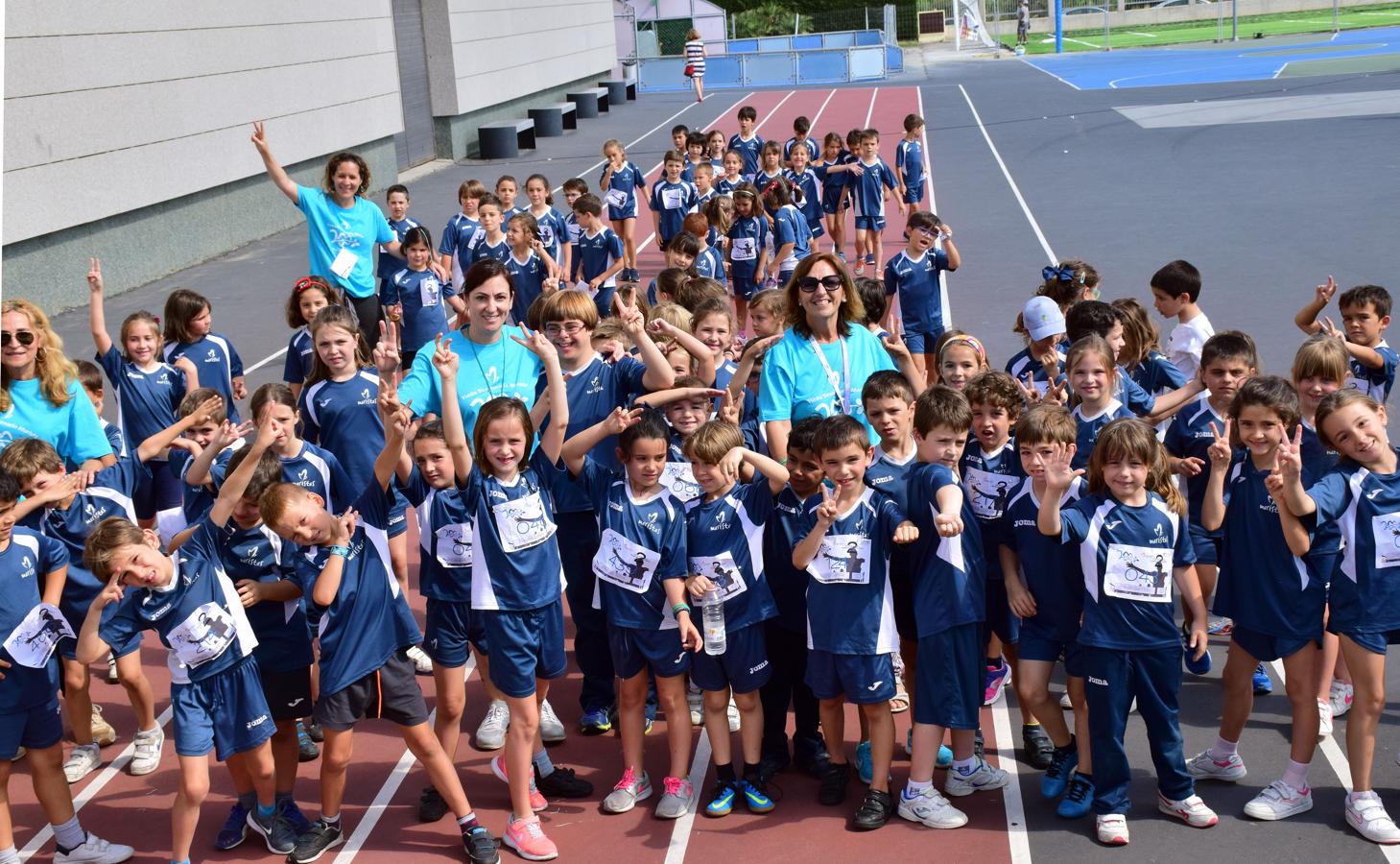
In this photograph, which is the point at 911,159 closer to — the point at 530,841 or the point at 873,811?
the point at 873,811

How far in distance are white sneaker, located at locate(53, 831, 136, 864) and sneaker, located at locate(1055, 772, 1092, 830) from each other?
4073 mm

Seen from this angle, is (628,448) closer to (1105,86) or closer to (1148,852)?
(1148,852)

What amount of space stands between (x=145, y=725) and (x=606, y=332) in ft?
10.3

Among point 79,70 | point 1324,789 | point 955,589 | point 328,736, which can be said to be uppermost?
point 79,70

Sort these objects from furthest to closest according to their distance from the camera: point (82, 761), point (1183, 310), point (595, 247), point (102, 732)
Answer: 1. point (595, 247)
2. point (1183, 310)
3. point (102, 732)
4. point (82, 761)

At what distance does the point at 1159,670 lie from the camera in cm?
529

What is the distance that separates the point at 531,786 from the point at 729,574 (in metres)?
1.42

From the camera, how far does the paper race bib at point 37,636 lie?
543 cm

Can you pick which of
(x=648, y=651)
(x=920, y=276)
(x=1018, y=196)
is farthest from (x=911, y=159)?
(x=648, y=651)

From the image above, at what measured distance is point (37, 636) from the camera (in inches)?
217

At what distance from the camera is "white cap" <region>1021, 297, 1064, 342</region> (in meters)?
7.12

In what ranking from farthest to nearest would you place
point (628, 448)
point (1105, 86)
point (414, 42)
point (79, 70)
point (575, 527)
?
1. point (1105, 86)
2. point (414, 42)
3. point (79, 70)
4. point (575, 527)
5. point (628, 448)

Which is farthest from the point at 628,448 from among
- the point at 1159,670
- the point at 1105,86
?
the point at 1105,86

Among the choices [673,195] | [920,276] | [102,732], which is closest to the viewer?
[102,732]
